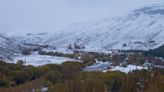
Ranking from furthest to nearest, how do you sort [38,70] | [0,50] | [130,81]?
1. [0,50]
2. [38,70]
3. [130,81]

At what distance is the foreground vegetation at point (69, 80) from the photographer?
315 ft

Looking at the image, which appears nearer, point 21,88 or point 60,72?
point 21,88

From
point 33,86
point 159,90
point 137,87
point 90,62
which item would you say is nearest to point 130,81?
point 137,87

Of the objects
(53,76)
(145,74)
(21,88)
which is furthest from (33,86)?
(145,74)

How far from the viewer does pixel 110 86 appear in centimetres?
10931

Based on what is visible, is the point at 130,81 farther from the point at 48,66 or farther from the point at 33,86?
the point at 48,66

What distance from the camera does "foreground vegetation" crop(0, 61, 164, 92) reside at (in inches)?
3775

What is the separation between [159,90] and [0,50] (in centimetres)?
11339

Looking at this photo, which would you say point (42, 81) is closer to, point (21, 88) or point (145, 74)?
point (21, 88)

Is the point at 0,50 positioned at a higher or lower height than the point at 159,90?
higher

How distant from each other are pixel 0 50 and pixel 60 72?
227 feet

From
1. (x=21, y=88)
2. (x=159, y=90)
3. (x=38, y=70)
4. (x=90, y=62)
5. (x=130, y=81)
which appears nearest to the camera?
(x=159, y=90)

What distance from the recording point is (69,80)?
367ft

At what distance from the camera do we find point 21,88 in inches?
3829
